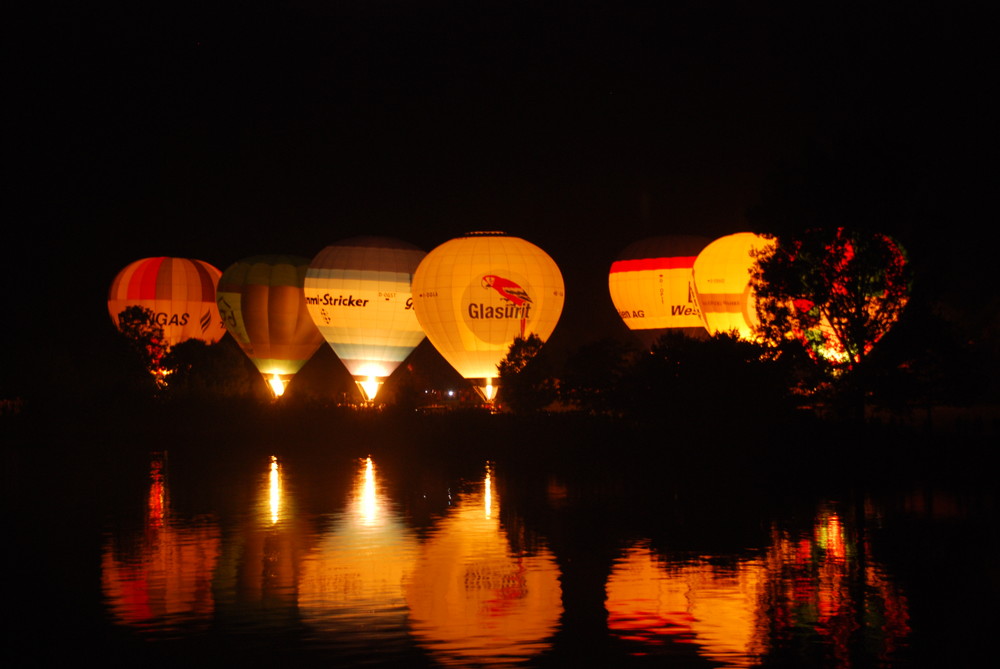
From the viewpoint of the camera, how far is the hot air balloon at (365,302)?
5109 cm

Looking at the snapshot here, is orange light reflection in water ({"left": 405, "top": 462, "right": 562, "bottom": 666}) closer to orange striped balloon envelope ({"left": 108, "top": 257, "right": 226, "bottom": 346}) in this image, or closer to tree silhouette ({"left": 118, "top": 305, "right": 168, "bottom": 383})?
tree silhouette ({"left": 118, "top": 305, "right": 168, "bottom": 383})

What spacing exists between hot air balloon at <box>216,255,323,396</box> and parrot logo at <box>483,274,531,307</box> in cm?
1476

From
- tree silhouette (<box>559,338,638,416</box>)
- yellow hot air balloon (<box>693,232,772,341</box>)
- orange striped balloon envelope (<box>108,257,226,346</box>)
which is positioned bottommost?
tree silhouette (<box>559,338,638,416</box>)

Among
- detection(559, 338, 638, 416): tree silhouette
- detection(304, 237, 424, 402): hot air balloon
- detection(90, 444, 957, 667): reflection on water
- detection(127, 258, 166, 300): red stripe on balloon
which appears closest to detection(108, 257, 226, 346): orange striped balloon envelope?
detection(127, 258, 166, 300): red stripe on balloon

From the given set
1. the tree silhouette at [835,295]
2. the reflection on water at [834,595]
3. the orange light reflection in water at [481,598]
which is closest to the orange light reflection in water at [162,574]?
the orange light reflection in water at [481,598]

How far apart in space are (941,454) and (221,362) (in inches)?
1690

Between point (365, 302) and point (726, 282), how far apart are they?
1644cm

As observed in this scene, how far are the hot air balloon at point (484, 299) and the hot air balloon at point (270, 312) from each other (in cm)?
1175

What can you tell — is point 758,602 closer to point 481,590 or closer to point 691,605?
point 691,605

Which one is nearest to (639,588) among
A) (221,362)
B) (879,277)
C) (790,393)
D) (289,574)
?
(289,574)

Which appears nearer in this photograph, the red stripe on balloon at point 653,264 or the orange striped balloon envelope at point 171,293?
the red stripe on balloon at point 653,264

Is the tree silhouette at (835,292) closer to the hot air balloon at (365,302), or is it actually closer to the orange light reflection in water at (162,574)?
the orange light reflection in water at (162,574)

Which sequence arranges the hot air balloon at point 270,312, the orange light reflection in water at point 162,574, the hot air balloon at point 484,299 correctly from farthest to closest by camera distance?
the hot air balloon at point 270,312 → the hot air balloon at point 484,299 → the orange light reflection in water at point 162,574

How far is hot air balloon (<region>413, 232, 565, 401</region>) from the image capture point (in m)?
45.2
